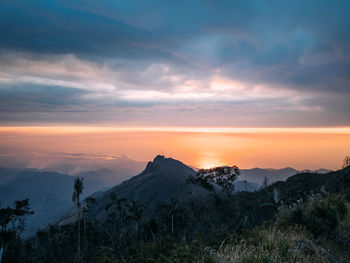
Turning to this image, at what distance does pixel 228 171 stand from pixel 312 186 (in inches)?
1020

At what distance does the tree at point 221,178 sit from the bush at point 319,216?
5631cm

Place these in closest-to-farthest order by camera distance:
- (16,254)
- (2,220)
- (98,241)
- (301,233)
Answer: (301,233), (2,220), (16,254), (98,241)

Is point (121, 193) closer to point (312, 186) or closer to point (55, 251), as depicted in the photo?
point (55, 251)

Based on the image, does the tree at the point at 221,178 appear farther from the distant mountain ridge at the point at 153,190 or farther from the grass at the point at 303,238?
the grass at the point at 303,238

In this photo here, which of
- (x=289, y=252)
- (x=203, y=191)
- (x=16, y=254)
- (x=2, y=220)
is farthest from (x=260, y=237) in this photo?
(x=203, y=191)

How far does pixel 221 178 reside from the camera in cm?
6888

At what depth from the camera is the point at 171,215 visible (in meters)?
58.1

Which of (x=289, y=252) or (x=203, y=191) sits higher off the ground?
(x=289, y=252)

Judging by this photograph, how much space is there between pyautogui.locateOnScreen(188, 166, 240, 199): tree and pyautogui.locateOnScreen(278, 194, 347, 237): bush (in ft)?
185

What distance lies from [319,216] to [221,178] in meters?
58.7

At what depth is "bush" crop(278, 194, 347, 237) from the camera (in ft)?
36.3

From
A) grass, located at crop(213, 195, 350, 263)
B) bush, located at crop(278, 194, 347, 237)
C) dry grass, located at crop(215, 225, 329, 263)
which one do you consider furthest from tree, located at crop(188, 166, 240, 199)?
dry grass, located at crop(215, 225, 329, 263)

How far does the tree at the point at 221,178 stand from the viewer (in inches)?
2692

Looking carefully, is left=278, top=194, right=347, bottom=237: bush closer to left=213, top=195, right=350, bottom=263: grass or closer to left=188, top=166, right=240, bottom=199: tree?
left=213, top=195, right=350, bottom=263: grass
